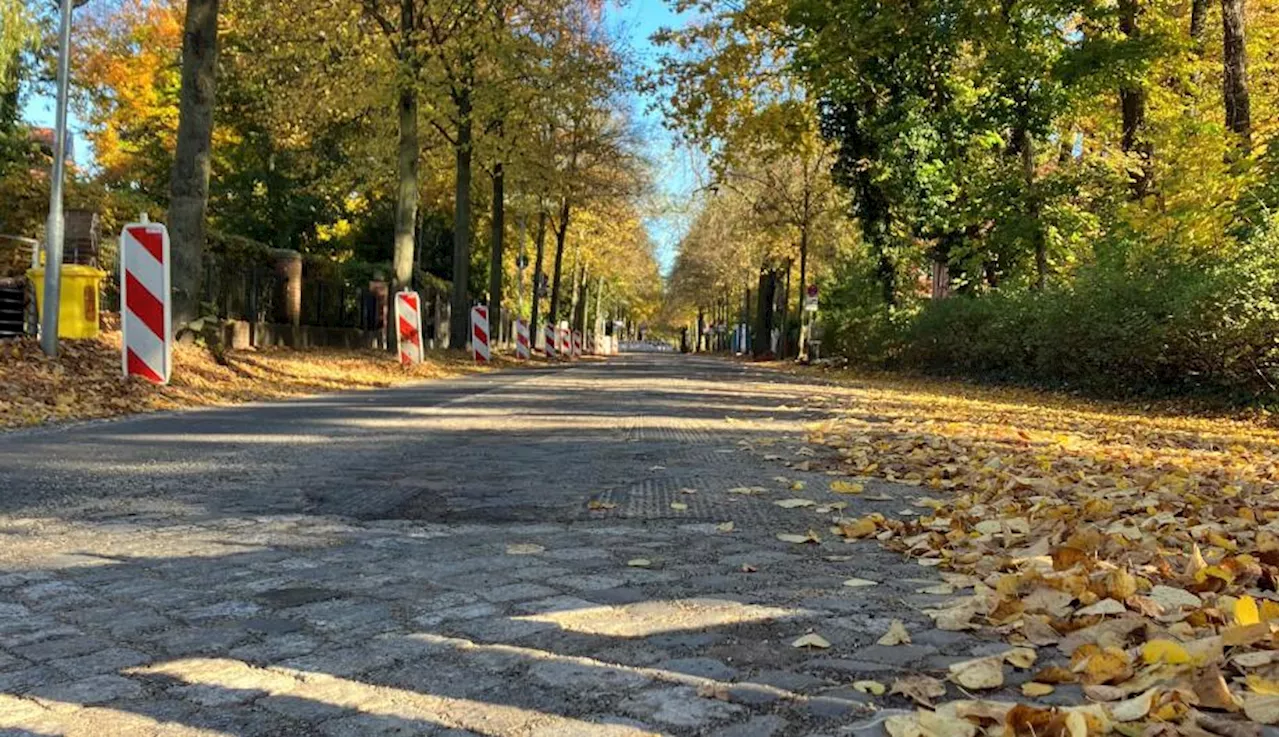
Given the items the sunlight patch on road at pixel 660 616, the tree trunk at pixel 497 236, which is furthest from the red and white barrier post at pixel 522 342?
the sunlight patch on road at pixel 660 616

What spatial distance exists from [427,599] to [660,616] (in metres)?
0.84

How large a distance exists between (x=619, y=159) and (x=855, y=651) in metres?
34.0

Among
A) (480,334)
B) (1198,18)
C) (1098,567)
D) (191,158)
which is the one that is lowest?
(1098,567)

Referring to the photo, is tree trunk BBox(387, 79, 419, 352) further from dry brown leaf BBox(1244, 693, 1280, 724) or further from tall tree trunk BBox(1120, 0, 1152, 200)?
dry brown leaf BBox(1244, 693, 1280, 724)

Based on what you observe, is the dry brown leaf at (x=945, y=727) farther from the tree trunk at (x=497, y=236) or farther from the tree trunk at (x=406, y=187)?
the tree trunk at (x=497, y=236)

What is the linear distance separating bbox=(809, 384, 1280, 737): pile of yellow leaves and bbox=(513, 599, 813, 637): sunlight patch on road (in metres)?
0.61

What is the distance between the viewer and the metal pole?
10.3 meters

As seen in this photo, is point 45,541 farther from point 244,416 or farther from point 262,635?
point 244,416

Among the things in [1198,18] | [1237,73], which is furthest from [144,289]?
[1198,18]

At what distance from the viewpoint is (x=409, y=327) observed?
19734mm

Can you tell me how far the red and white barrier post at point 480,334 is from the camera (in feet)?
86.7

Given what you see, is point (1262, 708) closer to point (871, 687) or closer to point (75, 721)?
point (871, 687)

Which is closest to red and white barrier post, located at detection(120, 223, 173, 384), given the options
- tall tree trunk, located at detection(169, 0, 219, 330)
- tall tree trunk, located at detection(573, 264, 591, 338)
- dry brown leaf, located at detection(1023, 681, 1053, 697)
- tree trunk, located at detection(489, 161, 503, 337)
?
tall tree trunk, located at detection(169, 0, 219, 330)

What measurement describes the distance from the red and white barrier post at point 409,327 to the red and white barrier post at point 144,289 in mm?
8663
